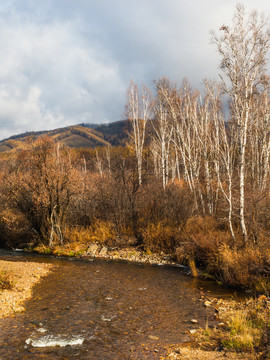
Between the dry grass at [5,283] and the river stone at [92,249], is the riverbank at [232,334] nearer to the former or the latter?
the dry grass at [5,283]

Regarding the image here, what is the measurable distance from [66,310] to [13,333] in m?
2.12

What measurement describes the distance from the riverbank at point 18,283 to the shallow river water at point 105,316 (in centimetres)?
35

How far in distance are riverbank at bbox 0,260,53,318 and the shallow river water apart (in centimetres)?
35

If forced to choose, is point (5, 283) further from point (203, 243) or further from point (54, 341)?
point (203, 243)

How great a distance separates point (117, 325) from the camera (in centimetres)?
853

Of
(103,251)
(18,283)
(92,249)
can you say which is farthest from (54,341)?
(92,249)

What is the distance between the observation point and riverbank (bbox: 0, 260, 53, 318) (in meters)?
9.62

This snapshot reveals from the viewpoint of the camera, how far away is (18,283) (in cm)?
1203

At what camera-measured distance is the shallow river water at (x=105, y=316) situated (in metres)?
7.07

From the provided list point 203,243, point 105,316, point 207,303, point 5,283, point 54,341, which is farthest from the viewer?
point 203,243

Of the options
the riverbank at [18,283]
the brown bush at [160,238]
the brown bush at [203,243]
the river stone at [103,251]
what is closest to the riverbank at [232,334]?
the brown bush at [203,243]

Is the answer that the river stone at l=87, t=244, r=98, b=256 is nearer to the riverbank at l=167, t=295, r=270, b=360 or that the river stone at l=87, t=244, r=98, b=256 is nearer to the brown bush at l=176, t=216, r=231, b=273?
the brown bush at l=176, t=216, r=231, b=273

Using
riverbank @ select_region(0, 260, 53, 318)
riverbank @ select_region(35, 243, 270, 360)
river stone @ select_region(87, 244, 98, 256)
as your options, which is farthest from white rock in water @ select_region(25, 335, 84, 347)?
river stone @ select_region(87, 244, 98, 256)

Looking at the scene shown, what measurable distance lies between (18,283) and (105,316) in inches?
194
